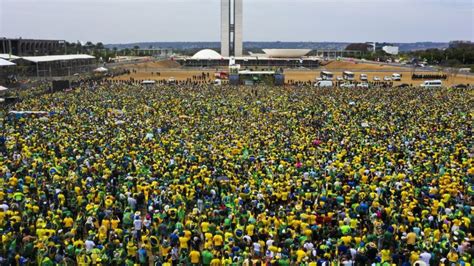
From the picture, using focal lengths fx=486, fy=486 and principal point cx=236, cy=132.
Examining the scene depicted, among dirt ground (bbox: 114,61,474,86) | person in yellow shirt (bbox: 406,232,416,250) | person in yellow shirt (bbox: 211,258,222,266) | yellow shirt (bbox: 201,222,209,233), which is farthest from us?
dirt ground (bbox: 114,61,474,86)

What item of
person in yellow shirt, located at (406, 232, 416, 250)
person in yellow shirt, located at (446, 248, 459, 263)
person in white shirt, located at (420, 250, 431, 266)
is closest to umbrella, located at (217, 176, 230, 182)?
person in yellow shirt, located at (406, 232, 416, 250)

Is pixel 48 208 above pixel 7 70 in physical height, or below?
below

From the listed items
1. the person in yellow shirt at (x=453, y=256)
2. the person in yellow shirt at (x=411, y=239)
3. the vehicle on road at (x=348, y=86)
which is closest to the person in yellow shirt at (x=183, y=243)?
the person in yellow shirt at (x=411, y=239)

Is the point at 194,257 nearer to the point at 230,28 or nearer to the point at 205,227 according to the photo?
the point at 205,227

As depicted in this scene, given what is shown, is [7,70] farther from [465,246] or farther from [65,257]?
[465,246]

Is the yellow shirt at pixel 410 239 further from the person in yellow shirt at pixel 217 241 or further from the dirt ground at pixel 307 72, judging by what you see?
the dirt ground at pixel 307 72

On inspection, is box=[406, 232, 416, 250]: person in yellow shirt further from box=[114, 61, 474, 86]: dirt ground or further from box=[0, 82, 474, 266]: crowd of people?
box=[114, 61, 474, 86]: dirt ground

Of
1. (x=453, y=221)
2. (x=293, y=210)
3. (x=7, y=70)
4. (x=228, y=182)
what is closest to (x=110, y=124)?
(x=228, y=182)
